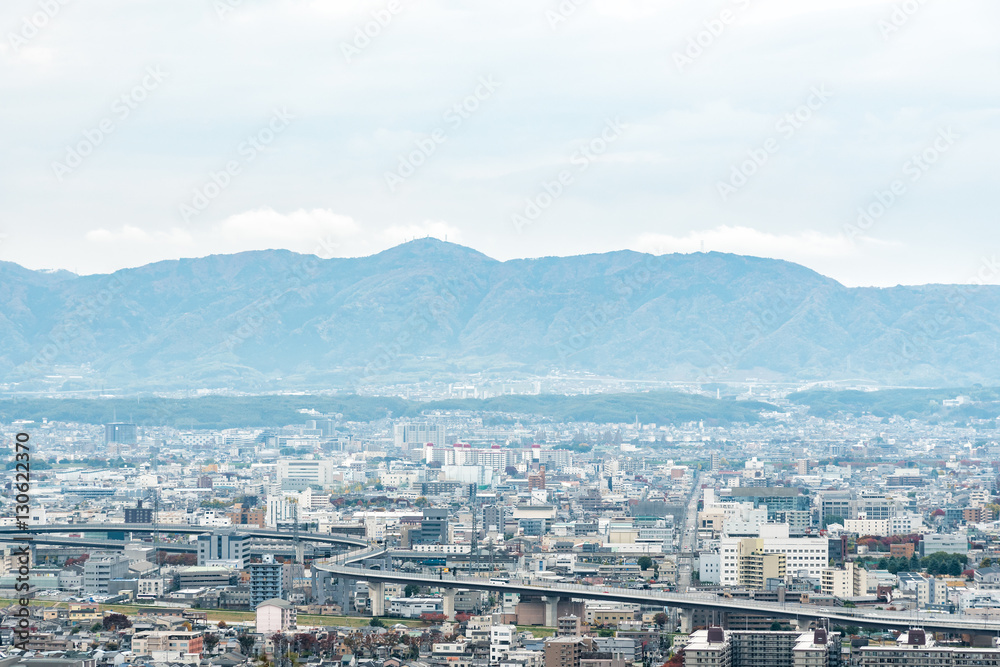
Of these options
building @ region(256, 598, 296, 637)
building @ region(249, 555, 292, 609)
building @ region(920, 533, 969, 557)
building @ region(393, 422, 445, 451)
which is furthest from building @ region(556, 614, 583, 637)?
building @ region(393, 422, 445, 451)

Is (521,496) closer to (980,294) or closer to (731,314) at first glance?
(731,314)

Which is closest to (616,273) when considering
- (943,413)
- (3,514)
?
(943,413)

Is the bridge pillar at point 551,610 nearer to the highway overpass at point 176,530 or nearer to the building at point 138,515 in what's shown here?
the highway overpass at point 176,530

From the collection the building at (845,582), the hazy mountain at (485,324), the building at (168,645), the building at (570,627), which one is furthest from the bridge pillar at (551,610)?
the hazy mountain at (485,324)

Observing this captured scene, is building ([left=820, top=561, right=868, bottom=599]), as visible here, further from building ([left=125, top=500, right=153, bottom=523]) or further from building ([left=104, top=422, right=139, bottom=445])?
building ([left=104, top=422, right=139, bottom=445])

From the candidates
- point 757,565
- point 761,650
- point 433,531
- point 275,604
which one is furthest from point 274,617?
point 433,531

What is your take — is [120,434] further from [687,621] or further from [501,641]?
[501,641]

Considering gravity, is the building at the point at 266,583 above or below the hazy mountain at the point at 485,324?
below
